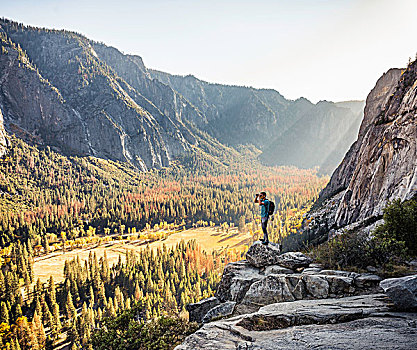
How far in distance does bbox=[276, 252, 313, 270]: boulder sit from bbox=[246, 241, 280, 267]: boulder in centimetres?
51

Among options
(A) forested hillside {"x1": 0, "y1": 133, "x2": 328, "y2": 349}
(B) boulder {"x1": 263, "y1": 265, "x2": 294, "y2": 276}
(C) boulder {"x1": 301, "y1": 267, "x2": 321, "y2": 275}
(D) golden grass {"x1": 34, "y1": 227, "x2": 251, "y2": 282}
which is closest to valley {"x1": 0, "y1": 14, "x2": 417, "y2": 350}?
(B) boulder {"x1": 263, "y1": 265, "x2": 294, "y2": 276}

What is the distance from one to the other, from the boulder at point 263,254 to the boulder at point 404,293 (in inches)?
445

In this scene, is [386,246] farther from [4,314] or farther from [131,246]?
[131,246]

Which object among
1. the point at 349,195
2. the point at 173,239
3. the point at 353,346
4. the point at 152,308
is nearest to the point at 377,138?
the point at 349,195

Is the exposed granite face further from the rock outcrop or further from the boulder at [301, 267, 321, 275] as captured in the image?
the boulder at [301, 267, 321, 275]

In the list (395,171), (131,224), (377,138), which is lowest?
(131,224)

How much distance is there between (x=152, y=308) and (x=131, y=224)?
9717 centimetres

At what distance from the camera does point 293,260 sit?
1952cm

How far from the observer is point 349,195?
147ft

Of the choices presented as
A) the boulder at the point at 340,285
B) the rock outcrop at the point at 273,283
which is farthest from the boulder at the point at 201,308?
the boulder at the point at 340,285

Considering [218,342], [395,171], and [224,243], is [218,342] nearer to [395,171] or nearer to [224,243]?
[395,171]

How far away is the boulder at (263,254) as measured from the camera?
68.3ft

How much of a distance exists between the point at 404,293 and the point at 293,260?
10.5 meters

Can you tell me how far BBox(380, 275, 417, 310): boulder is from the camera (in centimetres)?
918
